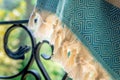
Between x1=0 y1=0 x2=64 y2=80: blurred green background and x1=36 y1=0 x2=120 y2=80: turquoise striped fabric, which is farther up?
x1=36 y1=0 x2=120 y2=80: turquoise striped fabric

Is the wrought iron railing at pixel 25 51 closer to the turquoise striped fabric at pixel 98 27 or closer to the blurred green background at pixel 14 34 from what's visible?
the blurred green background at pixel 14 34

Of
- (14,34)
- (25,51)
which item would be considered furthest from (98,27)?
(14,34)

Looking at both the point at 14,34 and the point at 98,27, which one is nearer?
the point at 98,27

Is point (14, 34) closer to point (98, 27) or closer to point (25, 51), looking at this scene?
point (25, 51)

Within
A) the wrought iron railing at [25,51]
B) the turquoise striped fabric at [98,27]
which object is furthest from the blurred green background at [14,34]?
the turquoise striped fabric at [98,27]

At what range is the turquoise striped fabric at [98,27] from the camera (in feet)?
2.06

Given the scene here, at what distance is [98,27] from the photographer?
0.65 meters

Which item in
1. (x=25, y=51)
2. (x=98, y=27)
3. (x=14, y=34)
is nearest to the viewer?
(x=98, y=27)

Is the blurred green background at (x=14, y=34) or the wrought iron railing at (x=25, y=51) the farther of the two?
the blurred green background at (x=14, y=34)

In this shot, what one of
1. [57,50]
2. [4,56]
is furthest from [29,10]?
[57,50]

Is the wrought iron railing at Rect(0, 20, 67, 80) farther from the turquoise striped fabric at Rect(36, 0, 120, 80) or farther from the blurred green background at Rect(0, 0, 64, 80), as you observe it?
the turquoise striped fabric at Rect(36, 0, 120, 80)

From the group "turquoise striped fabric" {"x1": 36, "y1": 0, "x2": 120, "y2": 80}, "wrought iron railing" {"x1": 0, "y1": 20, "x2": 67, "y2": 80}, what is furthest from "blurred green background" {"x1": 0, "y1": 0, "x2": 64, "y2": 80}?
"turquoise striped fabric" {"x1": 36, "y1": 0, "x2": 120, "y2": 80}

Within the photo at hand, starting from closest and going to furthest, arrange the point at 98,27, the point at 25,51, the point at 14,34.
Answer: the point at 98,27, the point at 25,51, the point at 14,34

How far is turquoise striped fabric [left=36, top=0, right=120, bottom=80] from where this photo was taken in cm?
63
